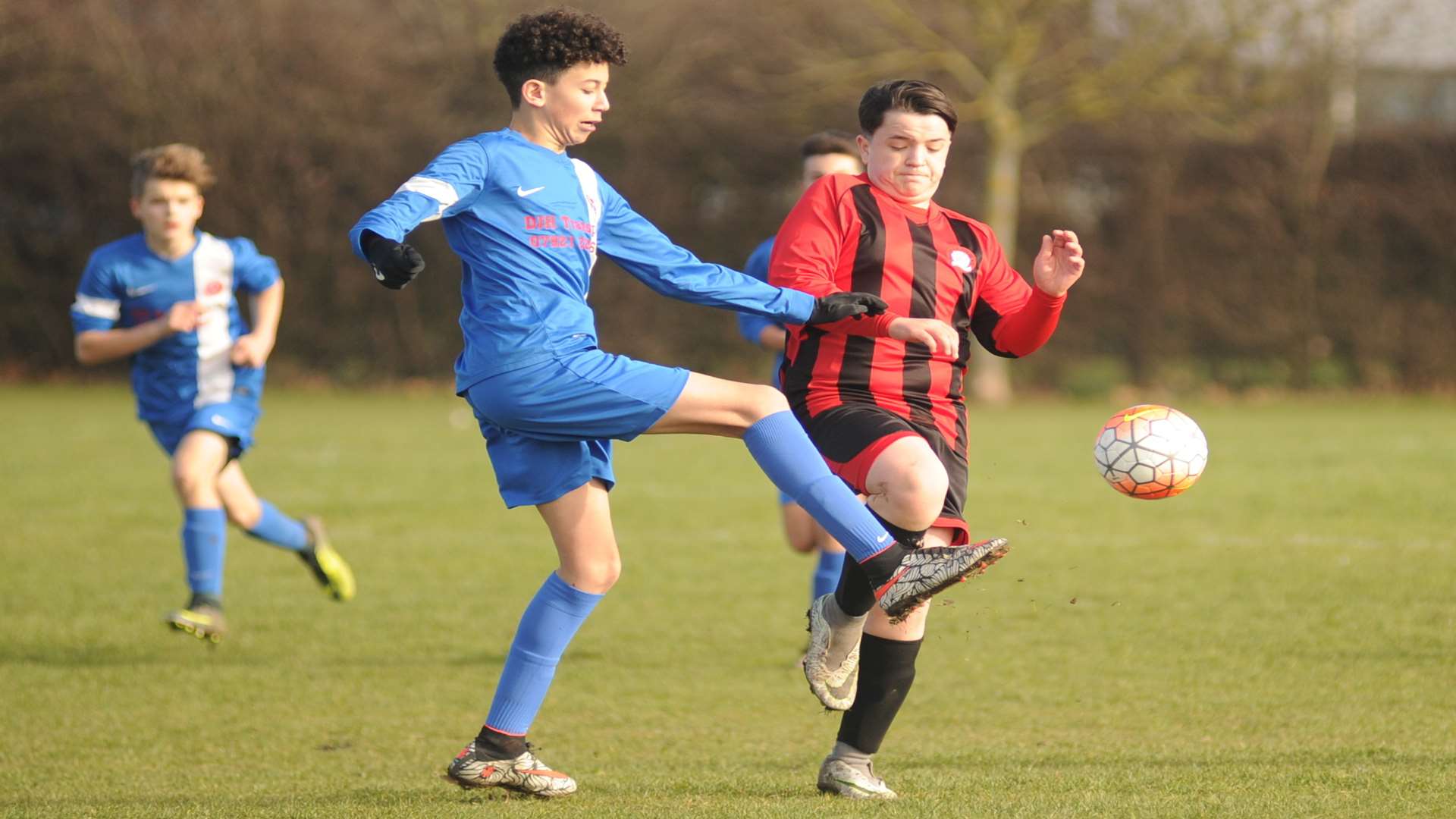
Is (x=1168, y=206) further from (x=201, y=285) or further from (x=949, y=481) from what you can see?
(x=949, y=481)

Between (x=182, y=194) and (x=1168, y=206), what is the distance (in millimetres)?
14794

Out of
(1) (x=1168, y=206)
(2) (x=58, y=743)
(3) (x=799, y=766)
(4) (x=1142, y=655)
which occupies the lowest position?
(2) (x=58, y=743)

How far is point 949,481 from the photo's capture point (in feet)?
13.4

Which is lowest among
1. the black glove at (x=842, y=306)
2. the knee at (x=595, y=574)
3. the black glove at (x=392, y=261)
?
the knee at (x=595, y=574)

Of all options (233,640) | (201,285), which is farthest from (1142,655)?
(201,285)

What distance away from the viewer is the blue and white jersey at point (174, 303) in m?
6.56

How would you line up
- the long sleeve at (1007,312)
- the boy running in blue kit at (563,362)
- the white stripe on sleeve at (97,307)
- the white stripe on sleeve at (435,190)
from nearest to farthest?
the white stripe on sleeve at (435,190) → the boy running in blue kit at (563,362) → the long sleeve at (1007,312) → the white stripe on sleeve at (97,307)

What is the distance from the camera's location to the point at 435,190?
12.0 ft

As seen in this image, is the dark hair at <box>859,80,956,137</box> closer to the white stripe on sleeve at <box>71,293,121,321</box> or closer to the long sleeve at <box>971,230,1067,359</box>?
the long sleeve at <box>971,230,1067,359</box>

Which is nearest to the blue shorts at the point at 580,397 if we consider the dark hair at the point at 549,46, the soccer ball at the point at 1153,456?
the dark hair at the point at 549,46

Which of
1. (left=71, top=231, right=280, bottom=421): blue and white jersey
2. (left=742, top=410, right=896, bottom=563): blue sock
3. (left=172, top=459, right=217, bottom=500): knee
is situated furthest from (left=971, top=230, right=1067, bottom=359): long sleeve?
(left=172, top=459, right=217, bottom=500): knee

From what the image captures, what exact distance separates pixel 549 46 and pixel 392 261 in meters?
0.87

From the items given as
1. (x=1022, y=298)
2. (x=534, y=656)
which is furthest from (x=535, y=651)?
(x=1022, y=298)

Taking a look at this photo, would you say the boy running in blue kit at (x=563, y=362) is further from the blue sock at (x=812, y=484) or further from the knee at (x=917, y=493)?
the knee at (x=917, y=493)
